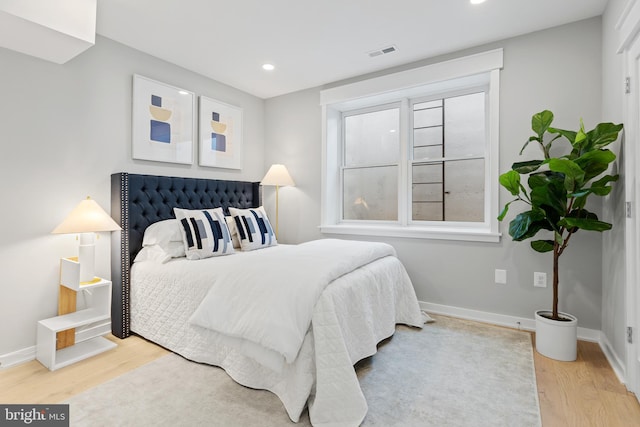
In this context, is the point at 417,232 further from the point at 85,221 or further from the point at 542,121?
the point at 85,221

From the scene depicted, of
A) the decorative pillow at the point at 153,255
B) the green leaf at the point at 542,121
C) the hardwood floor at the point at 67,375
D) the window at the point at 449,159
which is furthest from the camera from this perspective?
the window at the point at 449,159

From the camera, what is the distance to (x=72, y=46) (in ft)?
7.11

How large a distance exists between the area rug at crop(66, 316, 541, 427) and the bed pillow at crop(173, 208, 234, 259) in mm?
829

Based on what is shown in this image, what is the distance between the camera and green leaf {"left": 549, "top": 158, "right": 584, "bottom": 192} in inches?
78.8

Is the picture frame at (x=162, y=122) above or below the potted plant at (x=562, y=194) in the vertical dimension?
above

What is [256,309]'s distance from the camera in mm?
1763

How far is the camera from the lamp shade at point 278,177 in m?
3.98

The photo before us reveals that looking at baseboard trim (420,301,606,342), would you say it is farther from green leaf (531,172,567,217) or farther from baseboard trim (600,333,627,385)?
green leaf (531,172,567,217)

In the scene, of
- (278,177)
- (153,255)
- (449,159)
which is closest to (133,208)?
(153,255)

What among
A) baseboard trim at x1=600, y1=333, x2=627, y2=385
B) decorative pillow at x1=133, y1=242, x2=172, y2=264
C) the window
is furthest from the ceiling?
baseboard trim at x1=600, y1=333, x2=627, y2=385

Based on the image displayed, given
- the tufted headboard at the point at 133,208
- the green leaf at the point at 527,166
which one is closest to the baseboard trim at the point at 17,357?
the tufted headboard at the point at 133,208

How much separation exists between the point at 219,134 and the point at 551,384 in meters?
3.73

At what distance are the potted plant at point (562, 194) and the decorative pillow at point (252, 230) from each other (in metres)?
2.16

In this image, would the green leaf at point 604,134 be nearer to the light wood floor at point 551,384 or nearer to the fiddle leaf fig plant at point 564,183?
the fiddle leaf fig plant at point 564,183
